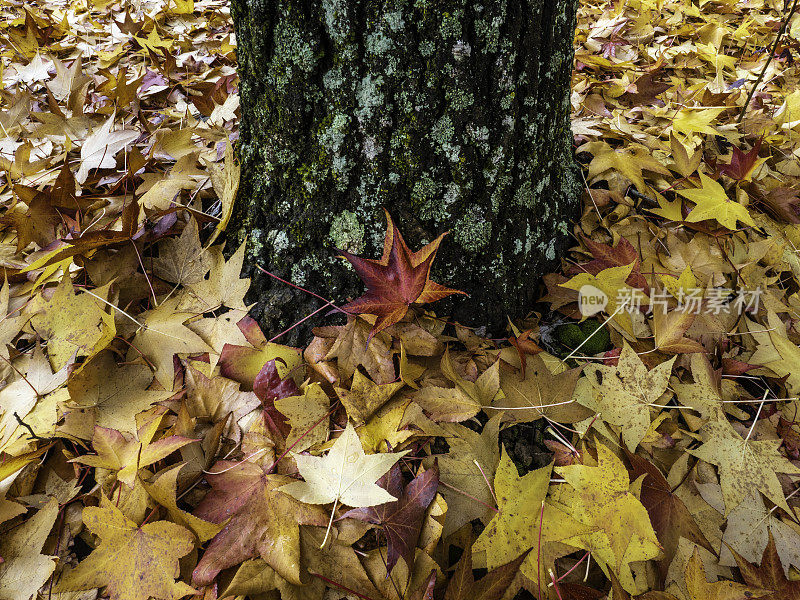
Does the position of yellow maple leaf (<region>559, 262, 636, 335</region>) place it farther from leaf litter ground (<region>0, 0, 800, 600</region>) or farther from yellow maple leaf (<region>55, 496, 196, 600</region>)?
yellow maple leaf (<region>55, 496, 196, 600</region>)

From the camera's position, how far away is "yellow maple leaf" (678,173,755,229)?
54.1 inches

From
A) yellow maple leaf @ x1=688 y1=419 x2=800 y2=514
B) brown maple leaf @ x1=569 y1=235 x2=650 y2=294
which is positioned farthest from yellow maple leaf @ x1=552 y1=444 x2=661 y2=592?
brown maple leaf @ x1=569 y1=235 x2=650 y2=294

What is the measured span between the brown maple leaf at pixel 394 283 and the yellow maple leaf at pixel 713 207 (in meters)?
0.87

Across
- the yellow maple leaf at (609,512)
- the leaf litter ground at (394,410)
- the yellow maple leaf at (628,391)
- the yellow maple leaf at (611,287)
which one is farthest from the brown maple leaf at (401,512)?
Answer: the yellow maple leaf at (611,287)

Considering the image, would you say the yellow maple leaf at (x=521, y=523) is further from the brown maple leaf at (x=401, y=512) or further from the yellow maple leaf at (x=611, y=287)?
the yellow maple leaf at (x=611, y=287)

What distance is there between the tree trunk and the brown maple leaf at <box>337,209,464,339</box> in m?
0.14

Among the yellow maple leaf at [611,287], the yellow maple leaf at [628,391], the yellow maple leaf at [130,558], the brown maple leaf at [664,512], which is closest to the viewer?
the yellow maple leaf at [130,558]

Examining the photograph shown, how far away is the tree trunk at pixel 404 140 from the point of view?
1.01 meters

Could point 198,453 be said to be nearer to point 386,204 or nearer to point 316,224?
point 316,224

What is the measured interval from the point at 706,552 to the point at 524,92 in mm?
1079

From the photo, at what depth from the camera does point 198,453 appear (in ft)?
3.33

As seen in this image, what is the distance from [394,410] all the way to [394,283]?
0.28 m

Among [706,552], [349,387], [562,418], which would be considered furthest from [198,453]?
[706,552]

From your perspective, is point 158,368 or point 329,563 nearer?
point 329,563
